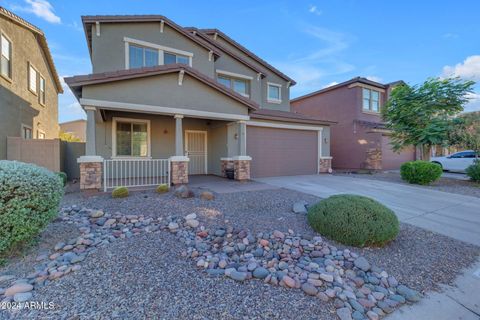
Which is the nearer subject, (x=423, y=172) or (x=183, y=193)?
(x=183, y=193)

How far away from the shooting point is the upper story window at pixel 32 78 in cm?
1137

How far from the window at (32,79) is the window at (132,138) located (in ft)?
21.4

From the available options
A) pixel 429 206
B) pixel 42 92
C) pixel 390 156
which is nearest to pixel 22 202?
pixel 429 206

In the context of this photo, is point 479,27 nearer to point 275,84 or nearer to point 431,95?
point 431,95

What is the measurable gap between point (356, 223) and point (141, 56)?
10.3 meters

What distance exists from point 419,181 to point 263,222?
Answer: 30.5ft

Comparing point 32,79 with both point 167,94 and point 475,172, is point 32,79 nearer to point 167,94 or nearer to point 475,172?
point 167,94

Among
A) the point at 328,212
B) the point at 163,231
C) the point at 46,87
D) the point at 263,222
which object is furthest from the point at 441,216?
the point at 46,87

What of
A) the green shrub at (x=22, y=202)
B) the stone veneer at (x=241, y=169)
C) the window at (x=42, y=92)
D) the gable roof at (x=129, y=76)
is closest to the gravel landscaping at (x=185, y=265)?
the green shrub at (x=22, y=202)

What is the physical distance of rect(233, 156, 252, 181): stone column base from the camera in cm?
926

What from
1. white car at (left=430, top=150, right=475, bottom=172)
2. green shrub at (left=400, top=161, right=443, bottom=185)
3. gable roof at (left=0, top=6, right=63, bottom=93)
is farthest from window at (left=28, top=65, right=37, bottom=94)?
white car at (left=430, top=150, right=475, bottom=172)

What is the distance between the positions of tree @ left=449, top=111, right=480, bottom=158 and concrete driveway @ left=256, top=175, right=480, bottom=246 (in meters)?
4.38

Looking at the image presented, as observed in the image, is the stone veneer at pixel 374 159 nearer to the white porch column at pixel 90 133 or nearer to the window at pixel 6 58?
the white porch column at pixel 90 133

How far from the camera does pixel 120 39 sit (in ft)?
30.2
